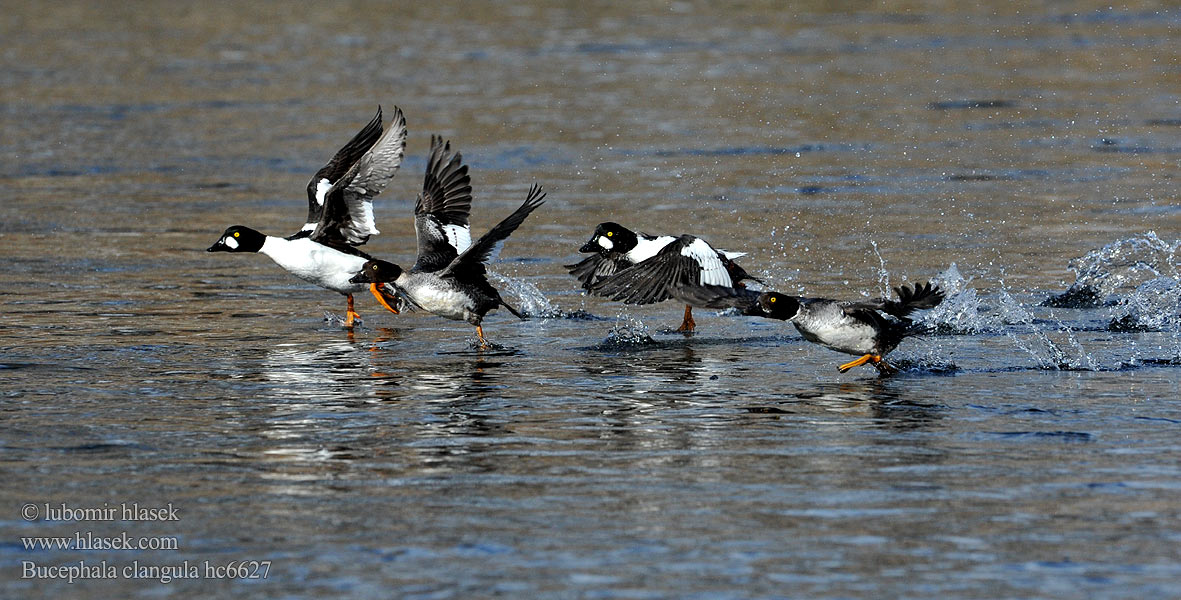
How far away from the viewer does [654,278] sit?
11.6 metres

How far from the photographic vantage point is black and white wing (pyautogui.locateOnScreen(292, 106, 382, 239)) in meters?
13.6

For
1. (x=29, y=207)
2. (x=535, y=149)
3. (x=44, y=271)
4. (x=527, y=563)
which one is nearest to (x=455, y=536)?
(x=527, y=563)

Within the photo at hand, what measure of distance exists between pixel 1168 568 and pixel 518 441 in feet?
12.1

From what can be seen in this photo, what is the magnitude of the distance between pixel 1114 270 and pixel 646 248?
4.60 metres

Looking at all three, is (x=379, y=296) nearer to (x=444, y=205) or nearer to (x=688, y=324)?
(x=444, y=205)

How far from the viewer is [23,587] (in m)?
6.42

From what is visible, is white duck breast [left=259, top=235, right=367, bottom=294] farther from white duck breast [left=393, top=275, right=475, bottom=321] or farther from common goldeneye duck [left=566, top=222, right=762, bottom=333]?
common goldeneye duck [left=566, top=222, right=762, bottom=333]

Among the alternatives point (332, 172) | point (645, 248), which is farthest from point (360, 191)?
point (645, 248)

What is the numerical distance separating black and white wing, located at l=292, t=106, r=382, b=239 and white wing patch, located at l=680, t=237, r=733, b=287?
356 cm

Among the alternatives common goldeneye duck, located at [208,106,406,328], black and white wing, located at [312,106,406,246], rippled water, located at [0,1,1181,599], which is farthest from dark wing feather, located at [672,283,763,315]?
black and white wing, located at [312,106,406,246]

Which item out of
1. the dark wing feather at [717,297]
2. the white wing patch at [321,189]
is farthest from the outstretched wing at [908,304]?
the white wing patch at [321,189]

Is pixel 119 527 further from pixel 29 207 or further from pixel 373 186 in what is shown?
pixel 29 207

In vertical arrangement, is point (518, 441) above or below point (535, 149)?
below

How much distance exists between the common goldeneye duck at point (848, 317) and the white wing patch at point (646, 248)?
6.00 feet
